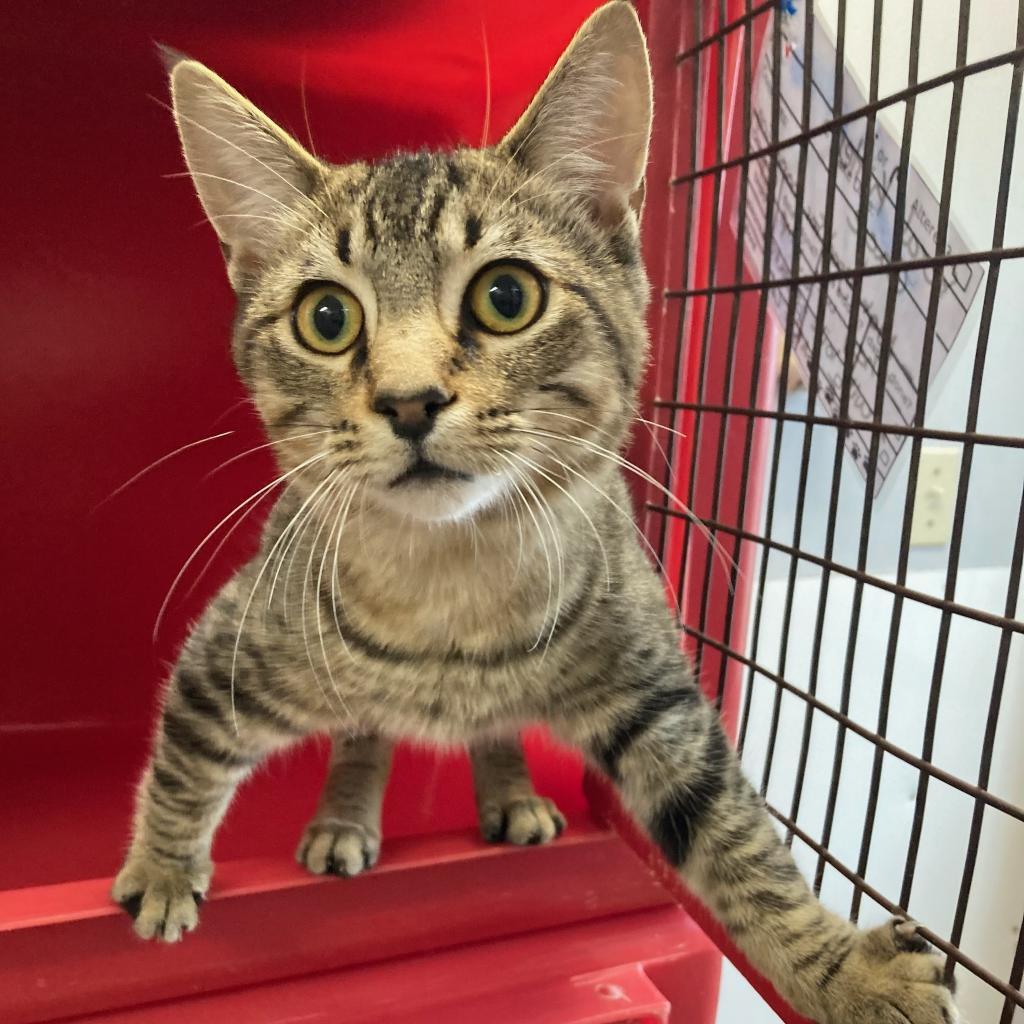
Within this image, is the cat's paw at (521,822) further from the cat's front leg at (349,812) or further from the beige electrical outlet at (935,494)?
the beige electrical outlet at (935,494)

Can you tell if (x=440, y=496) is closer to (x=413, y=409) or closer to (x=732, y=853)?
(x=413, y=409)

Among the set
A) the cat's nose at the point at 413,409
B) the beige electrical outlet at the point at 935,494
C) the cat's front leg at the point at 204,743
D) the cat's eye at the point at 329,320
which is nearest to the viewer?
the cat's nose at the point at 413,409

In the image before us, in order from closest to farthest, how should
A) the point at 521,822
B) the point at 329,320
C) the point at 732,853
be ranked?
the point at 329,320 → the point at 732,853 → the point at 521,822

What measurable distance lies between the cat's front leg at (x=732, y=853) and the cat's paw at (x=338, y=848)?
22 centimetres

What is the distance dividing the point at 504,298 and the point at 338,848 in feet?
1.59

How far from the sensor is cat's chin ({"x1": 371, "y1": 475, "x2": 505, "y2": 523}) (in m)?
0.60

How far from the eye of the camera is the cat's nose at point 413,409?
0.56 m

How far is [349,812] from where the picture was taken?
2.89 ft

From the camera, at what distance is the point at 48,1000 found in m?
0.67

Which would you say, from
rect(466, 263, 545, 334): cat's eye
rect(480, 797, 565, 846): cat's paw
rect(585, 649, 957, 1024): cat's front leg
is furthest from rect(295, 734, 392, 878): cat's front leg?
rect(466, 263, 545, 334): cat's eye

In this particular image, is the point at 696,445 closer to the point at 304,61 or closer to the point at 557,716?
the point at 557,716

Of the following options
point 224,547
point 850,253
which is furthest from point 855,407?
point 224,547

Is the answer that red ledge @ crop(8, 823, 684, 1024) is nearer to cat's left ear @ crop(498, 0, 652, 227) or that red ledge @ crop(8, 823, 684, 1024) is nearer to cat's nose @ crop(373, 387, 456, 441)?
cat's nose @ crop(373, 387, 456, 441)

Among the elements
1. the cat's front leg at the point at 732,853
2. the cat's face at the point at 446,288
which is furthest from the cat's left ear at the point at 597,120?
the cat's front leg at the point at 732,853
